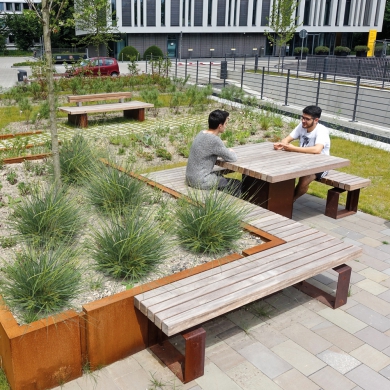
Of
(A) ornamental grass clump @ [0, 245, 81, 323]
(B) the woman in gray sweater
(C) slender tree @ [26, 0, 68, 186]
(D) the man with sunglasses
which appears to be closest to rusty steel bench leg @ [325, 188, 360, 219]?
(D) the man with sunglasses

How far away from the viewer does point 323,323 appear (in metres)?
4.32

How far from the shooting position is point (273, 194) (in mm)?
6133

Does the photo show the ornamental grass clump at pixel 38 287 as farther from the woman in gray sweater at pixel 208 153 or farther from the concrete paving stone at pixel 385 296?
the concrete paving stone at pixel 385 296

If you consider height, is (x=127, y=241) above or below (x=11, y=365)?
above

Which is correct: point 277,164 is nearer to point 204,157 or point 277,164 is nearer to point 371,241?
point 204,157

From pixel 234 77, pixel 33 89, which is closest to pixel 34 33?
pixel 234 77

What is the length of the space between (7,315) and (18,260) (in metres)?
0.43

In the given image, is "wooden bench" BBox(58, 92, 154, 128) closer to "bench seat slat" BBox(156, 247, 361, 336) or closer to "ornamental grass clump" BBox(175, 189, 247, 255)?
"ornamental grass clump" BBox(175, 189, 247, 255)

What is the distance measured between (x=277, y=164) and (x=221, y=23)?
156ft

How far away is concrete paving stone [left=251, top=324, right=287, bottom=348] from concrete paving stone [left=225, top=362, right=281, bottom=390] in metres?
0.33

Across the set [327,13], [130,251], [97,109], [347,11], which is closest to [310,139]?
[130,251]

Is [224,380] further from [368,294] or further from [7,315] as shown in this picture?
[368,294]

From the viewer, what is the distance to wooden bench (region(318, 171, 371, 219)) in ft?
21.7

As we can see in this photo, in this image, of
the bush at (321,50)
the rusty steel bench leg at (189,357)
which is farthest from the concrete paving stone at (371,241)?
the bush at (321,50)
